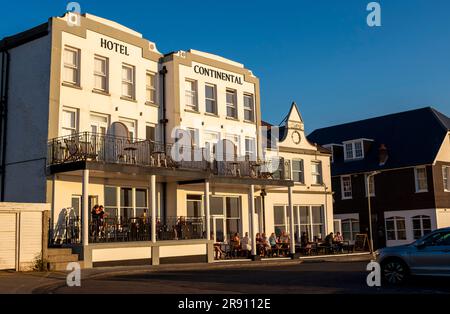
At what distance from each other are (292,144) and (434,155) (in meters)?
13.1

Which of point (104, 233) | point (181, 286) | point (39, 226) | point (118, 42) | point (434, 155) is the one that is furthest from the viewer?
point (434, 155)

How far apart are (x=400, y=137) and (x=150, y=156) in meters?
27.3

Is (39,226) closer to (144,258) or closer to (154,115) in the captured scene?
(144,258)

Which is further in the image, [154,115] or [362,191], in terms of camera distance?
[362,191]

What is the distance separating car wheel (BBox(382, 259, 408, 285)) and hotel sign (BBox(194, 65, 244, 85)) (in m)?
16.9

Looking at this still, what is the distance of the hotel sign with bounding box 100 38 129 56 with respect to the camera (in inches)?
1008

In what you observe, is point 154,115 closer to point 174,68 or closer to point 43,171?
point 174,68

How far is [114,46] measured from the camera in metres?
26.1

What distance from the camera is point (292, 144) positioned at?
35594 millimetres

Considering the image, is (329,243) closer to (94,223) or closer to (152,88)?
(152,88)

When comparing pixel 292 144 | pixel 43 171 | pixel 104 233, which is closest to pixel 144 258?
pixel 104 233
